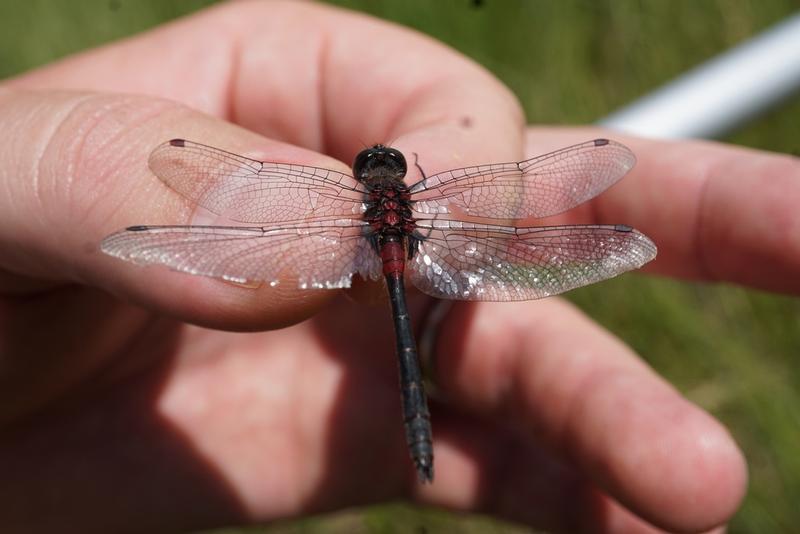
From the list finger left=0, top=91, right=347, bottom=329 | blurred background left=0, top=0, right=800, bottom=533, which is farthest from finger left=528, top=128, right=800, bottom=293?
finger left=0, top=91, right=347, bottom=329

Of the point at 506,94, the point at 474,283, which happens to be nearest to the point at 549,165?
the point at 506,94

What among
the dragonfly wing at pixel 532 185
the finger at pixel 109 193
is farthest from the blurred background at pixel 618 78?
the finger at pixel 109 193

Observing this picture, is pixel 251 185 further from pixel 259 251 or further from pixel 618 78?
pixel 618 78

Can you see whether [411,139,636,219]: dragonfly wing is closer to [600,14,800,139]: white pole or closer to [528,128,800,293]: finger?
[528,128,800,293]: finger

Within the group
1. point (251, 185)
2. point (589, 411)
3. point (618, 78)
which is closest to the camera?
point (251, 185)

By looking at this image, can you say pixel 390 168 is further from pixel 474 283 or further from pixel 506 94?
pixel 506 94

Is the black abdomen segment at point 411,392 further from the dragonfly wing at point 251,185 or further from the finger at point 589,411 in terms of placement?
the finger at point 589,411

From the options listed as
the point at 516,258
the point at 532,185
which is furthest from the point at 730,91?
the point at 516,258
